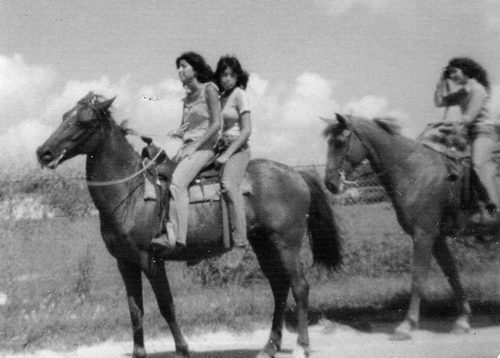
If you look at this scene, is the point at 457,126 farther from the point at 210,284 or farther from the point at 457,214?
the point at 210,284

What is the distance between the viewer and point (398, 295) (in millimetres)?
8938

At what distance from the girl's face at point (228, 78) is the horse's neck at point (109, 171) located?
1377 mm

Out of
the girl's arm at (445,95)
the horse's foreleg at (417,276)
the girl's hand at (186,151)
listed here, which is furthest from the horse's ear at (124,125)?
the girl's arm at (445,95)

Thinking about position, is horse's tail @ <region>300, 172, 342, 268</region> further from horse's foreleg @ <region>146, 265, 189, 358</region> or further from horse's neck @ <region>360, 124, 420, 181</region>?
horse's foreleg @ <region>146, 265, 189, 358</region>

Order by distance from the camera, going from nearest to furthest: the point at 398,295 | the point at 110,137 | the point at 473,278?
the point at 110,137 → the point at 398,295 → the point at 473,278

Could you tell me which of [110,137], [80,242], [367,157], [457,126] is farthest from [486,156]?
[80,242]

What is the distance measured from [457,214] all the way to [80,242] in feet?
17.0

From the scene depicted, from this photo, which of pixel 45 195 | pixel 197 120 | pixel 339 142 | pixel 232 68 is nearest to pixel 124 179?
pixel 197 120

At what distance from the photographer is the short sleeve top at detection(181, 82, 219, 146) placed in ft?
22.5

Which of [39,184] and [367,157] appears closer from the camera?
[367,157]

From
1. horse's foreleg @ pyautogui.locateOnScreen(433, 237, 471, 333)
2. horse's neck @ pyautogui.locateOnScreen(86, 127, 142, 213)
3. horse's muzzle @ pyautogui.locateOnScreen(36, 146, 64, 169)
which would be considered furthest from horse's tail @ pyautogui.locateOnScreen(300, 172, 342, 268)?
horse's muzzle @ pyautogui.locateOnScreen(36, 146, 64, 169)

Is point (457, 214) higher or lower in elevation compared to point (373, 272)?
higher

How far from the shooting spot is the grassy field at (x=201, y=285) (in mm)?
7883

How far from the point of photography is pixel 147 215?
21.2 ft
